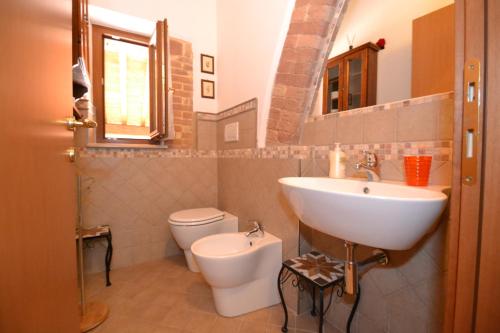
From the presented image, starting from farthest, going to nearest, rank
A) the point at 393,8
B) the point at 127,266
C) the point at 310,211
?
the point at 127,266
the point at 393,8
the point at 310,211

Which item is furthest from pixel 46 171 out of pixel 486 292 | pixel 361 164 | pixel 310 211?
pixel 361 164

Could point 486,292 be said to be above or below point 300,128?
below

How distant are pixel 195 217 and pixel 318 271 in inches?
42.0

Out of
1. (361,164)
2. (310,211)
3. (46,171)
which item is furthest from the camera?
(361,164)

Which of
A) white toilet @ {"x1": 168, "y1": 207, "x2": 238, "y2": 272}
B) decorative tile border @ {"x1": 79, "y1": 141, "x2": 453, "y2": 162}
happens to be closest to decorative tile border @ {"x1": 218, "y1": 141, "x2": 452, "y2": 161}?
decorative tile border @ {"x1": 79, "y1": 141, "x2": 453, "y2": 162}

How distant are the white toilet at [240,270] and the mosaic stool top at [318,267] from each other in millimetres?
231

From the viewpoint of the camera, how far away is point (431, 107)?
0.90 metres

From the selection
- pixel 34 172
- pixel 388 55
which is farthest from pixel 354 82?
pixel 34 172

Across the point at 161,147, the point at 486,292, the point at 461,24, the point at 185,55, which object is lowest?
the point at 486,292

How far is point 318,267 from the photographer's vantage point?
119 cm

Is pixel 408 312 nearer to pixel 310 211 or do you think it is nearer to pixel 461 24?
pixel 310 211

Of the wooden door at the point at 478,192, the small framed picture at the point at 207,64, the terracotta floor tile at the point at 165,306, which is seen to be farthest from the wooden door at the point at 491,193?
the small framed picture at the point at 207,64

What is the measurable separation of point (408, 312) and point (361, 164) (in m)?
0.65

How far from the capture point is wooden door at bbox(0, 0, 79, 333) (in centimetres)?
40
